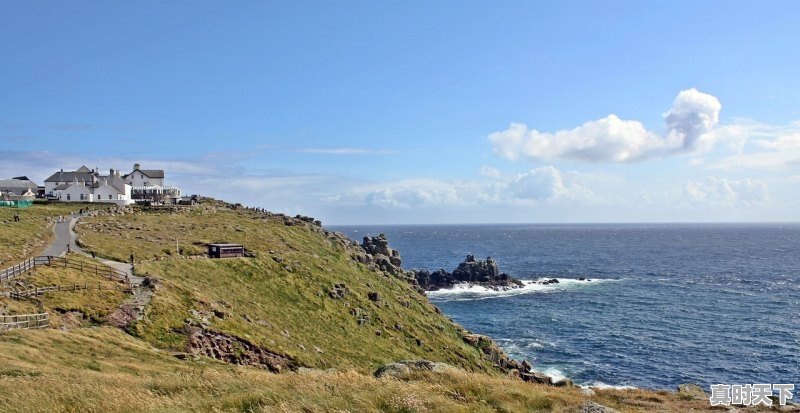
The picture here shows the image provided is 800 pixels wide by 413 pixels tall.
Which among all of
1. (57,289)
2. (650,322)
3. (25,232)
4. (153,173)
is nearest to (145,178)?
(153,173)

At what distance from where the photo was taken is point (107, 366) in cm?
2470

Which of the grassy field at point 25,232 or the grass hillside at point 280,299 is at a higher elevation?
the grassy field at point 25,232

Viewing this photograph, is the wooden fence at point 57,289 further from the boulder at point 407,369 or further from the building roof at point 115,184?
the building roof at point 115,184

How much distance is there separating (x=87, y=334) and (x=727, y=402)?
111ft

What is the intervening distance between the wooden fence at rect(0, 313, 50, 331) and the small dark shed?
29.5 m

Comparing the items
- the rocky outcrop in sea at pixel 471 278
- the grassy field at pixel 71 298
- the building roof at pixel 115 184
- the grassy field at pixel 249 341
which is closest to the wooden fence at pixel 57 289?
the grassy field at pixel 71 298

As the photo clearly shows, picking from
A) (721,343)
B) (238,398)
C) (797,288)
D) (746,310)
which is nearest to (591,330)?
(721,343)

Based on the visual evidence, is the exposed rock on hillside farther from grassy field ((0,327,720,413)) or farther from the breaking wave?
the breaking wave

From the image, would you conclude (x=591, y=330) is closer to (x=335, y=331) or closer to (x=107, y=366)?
(x=335, y=331)

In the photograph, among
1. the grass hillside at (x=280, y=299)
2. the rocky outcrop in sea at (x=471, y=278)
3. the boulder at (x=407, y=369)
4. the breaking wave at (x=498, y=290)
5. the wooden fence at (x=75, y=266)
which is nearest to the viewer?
the boulder at (x=407, y=369)

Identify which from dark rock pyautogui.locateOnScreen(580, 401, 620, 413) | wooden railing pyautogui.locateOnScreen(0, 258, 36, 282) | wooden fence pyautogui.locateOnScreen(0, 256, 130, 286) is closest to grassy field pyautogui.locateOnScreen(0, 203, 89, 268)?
wooden fence pyautogui.locateOnScreen(0, 256, 130, 286)

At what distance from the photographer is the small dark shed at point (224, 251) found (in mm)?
60250

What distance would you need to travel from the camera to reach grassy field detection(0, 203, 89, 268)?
48.5 metres

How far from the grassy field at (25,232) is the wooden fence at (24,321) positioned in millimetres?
16370
